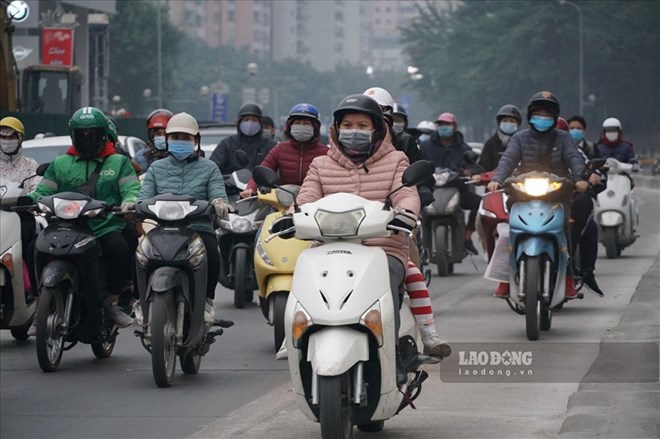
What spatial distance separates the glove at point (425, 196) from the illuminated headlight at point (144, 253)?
496cm

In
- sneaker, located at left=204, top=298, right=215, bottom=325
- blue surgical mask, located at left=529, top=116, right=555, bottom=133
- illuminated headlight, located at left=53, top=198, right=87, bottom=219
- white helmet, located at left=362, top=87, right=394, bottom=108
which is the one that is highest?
white helmet, located at left=362, top=87, right=394, bottom=108

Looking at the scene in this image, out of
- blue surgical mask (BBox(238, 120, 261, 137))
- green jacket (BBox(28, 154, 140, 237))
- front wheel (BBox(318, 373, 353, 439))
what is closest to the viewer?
front wheel (BBox(318, 373, 353, 439))

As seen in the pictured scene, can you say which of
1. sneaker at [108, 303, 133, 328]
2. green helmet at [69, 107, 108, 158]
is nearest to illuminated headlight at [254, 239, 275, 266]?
sneaker at [108, 303, 133, 328]

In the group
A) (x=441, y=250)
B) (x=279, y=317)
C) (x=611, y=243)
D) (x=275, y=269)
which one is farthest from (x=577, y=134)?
(x=279, y=317)

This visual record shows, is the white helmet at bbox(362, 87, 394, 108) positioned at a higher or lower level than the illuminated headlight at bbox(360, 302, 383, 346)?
higher

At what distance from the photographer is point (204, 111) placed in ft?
463

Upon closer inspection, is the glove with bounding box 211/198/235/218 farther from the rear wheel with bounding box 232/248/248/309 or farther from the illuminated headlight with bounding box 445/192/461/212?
the illuminated headlight with bounding box 445/192/461/212

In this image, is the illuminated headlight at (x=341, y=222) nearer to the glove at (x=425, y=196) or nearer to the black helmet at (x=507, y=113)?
the glove at (x=425, y=196)

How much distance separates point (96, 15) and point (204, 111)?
62.8 m

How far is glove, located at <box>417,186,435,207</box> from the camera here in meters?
15.1

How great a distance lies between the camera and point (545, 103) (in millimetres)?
12820

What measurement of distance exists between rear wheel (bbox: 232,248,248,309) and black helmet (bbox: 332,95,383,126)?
6779 millimetres

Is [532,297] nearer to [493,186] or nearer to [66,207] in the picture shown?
[493,186]

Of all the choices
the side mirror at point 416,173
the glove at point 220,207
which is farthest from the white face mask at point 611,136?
the side mirror at point 416,173
